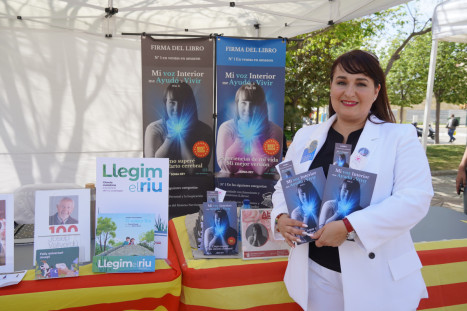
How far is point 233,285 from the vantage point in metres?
1.51

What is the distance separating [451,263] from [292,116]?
759cm

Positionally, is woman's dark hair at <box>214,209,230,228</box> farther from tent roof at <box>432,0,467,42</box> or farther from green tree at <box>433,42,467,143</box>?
green tree at <box>433,42,467,143</box>

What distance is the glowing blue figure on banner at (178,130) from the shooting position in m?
3.39

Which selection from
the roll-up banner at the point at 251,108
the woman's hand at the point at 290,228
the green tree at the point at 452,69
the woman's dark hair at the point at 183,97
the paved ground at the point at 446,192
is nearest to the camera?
the woman's hand at the point at 290,228

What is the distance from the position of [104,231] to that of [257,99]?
2.18 metres

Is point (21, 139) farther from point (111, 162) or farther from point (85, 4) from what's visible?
point (111, 162)

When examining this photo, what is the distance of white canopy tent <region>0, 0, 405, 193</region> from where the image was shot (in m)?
4.21

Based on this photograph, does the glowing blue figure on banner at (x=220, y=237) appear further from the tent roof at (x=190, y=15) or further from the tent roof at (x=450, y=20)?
the tent roof at (x=450, y=20)

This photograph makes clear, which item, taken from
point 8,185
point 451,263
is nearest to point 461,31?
point 451,263

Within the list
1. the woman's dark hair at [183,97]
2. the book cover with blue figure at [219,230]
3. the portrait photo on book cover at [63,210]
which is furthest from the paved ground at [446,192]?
the portrait photo on book cover at [63,210]

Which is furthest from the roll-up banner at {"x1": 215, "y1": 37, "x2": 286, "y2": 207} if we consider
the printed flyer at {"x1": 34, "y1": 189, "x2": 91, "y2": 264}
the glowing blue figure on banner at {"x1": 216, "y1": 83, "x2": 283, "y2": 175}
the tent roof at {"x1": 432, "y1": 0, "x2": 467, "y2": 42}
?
the tent roof at {"x1": 432, "y1": 0, "x2": 467, "y2": 42}

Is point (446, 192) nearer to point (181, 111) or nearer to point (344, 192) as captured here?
point (181, 111)

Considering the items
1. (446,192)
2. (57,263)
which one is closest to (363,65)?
(57,263)

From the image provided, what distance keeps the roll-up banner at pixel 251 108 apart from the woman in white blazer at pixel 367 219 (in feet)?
6.28
